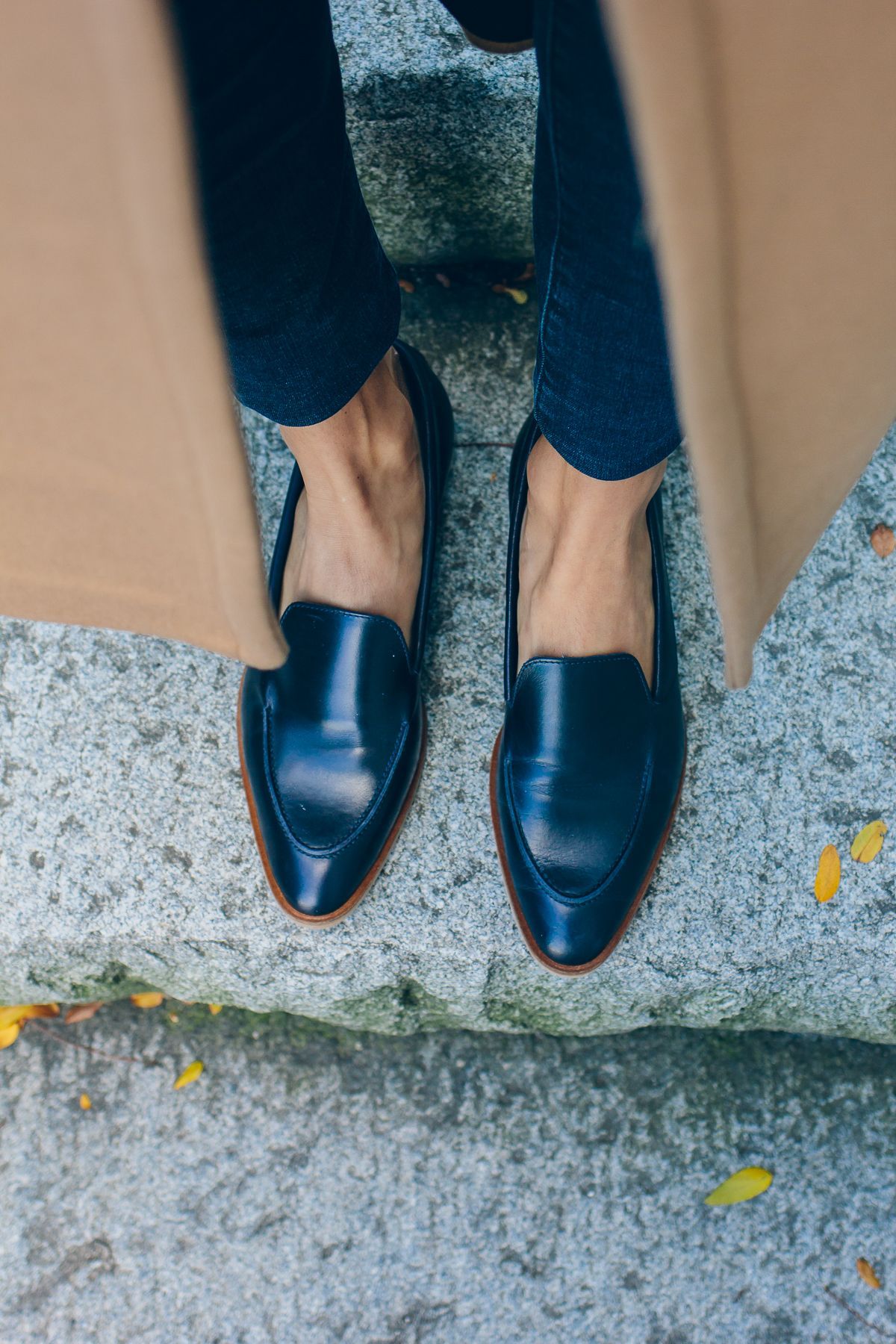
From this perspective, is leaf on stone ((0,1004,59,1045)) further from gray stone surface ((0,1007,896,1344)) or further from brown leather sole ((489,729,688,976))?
brown leather sole ((489,729,688,976))

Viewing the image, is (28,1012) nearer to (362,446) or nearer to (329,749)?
(329,749)

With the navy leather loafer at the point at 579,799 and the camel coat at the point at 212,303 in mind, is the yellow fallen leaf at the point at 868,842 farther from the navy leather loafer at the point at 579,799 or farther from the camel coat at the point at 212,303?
the camel coat at the point at 212,303

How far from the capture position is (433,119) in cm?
143

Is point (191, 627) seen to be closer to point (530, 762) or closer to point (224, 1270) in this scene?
point (530, 762)

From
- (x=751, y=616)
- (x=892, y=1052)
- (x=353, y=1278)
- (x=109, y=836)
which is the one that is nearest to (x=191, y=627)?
(x=751, y=616)

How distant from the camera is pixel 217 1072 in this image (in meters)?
1.50

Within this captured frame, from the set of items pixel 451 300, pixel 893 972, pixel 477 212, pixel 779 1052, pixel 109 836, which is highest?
pixel 477 212

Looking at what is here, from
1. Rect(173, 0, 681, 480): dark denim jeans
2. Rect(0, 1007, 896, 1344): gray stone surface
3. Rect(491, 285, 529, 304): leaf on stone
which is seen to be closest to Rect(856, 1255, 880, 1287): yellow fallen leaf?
Rect(0, 1007, 896, 1344): gray stone surface

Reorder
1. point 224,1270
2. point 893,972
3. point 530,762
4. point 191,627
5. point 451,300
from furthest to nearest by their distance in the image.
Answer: point 451,300, point 224,1270, point 893,972, point 530,762, point 191,627

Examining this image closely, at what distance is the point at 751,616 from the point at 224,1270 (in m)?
1.36

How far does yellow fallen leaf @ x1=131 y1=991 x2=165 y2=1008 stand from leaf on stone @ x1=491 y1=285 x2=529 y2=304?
4.58ft

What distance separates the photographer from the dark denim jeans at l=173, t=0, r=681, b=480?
0.62 m

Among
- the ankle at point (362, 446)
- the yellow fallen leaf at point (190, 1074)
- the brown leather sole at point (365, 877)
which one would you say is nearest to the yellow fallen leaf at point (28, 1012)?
the yellow fallen leaf at point (190, 1074)

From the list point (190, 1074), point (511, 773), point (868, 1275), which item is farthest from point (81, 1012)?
point (868, 1275)
